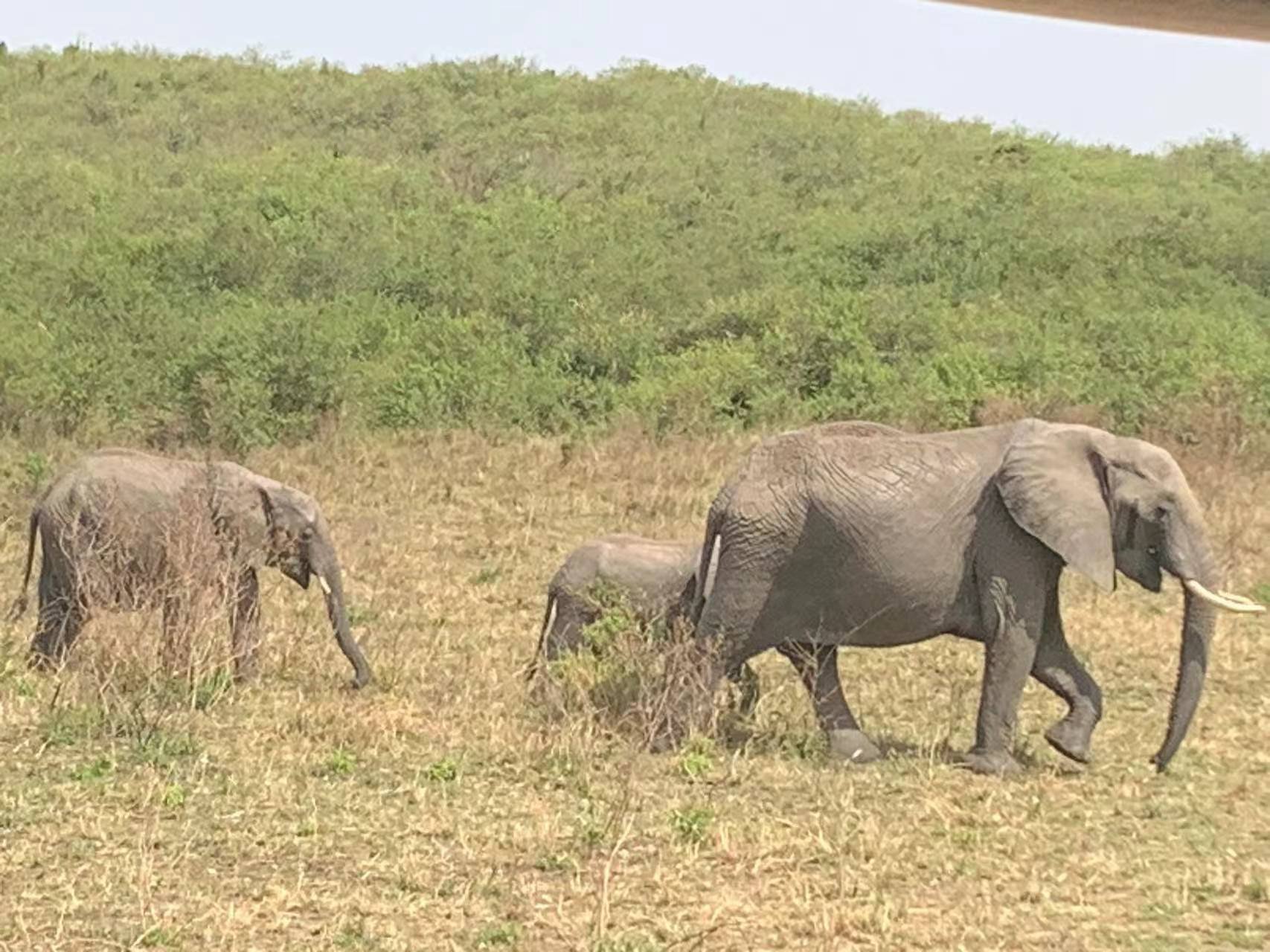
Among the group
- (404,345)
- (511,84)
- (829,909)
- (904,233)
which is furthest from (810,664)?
(511,84)

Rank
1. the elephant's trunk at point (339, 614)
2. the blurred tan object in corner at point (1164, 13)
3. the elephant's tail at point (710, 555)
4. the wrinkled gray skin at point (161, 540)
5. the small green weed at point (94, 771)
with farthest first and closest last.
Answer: the elephant's trunk at point (339, 614)
the wrinkled gray skin at point (161, 540)
the elephant's tail at point (710, 555)
the small green weed at point (94, 771)
the blurred tan object in corner at point (1164, 13)

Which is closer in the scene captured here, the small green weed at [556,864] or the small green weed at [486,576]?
the small green weed at [556,864]

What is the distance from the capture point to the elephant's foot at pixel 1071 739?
724cm

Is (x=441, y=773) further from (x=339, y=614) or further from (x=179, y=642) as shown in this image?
(x=339, y=614)

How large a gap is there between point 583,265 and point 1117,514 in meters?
16.8

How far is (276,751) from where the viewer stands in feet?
22.1

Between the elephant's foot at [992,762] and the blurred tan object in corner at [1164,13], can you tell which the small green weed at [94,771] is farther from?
the blurred tan object in corner at [1164,13]

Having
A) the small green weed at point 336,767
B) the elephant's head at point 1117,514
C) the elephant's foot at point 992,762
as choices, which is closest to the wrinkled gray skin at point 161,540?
the small green weed at point 336,767

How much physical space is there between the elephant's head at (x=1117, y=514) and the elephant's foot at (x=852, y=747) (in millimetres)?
1065

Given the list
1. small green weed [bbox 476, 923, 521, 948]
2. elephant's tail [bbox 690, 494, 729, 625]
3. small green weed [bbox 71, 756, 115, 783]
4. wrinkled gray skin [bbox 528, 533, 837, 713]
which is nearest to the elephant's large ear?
elephant's tail [bbox 690, 494, 729, 625]

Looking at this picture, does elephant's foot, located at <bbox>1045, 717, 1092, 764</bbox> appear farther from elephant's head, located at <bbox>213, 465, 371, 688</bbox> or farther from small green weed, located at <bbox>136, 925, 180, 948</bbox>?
small green weed, located at <bbox>136, 925, 180, 948</bbox>

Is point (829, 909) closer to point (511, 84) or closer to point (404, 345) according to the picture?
point (404, 345)

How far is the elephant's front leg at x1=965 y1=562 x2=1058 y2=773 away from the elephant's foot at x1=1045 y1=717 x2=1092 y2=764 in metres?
0.17

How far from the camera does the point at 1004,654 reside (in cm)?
725
